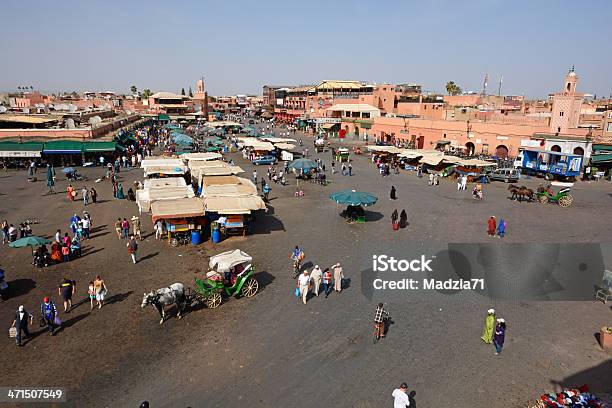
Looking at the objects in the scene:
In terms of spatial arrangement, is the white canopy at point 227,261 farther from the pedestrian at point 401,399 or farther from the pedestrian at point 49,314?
the pedestrian at point 401,399

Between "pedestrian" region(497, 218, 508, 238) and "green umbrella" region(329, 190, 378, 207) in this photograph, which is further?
"green umbrella" region(329, 190, 378, 207)

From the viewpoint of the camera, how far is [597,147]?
3170 centimetres

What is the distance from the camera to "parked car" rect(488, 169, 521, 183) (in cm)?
2944

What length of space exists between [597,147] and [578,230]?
18.7 meters

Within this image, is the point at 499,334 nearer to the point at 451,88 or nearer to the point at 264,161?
the point at 264,161

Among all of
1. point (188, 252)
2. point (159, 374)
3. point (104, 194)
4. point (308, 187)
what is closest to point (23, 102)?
point (104, 194)

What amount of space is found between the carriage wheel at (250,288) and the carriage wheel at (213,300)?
33.3 inches

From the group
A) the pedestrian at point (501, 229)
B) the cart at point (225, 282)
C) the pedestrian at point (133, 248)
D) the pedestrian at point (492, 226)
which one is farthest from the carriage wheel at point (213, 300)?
the pedestrian at point (501, 229)

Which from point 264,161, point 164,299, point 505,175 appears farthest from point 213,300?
point 264,161

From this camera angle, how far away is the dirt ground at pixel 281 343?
7.89m

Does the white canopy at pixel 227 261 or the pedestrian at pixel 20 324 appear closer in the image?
the pedestrian at pixel 20 324

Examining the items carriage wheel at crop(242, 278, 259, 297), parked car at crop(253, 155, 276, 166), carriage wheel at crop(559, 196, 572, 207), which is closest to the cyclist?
carriage wheel at crop(242, 278, 259, 297)

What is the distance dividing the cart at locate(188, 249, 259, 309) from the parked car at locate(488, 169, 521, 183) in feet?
79.4

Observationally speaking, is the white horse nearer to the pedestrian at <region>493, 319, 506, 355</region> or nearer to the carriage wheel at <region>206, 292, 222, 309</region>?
the carriage wheel at <region>206, 292, 222, 309</region>
